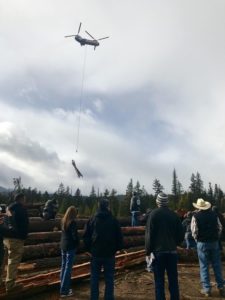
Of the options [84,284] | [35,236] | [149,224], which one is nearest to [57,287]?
[84,284]

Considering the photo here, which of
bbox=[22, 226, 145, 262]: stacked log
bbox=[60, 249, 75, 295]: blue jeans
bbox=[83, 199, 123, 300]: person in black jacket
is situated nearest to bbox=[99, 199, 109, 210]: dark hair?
bbox=[83, 199, 123, 300]: person in black jacket

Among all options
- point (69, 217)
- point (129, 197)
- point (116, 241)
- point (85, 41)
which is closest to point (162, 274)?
point (116, 241)

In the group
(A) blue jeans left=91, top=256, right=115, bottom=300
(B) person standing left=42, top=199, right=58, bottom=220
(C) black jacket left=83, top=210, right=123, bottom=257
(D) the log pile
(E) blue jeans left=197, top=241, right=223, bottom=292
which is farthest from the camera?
(B) person standing left=42, top=199, right=58, bottom=220

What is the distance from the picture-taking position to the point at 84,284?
11.1 meters

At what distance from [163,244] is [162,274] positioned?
66 centimetres

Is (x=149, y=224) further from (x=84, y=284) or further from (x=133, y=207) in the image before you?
(x=133, y=207)

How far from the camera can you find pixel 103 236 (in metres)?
8.59

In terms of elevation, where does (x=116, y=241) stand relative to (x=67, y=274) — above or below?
above

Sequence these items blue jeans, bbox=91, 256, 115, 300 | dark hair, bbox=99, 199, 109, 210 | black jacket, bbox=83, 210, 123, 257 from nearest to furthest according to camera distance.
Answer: blue jeans, bbox=91, 256, 115, 300 → black jacket, bbox=83, 210, 123, 257 → dark hair, bbox=99, 199, 109, 210

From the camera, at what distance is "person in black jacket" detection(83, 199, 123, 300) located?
8.46m

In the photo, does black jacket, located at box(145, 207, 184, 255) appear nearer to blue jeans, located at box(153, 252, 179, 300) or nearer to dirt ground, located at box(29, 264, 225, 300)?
blue jeans, located at box(153, 252, 179, 300)

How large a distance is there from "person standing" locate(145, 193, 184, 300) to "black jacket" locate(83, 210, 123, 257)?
0.86 metres

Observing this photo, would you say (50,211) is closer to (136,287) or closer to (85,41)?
(136,287)

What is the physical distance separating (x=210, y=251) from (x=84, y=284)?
3935 mm
